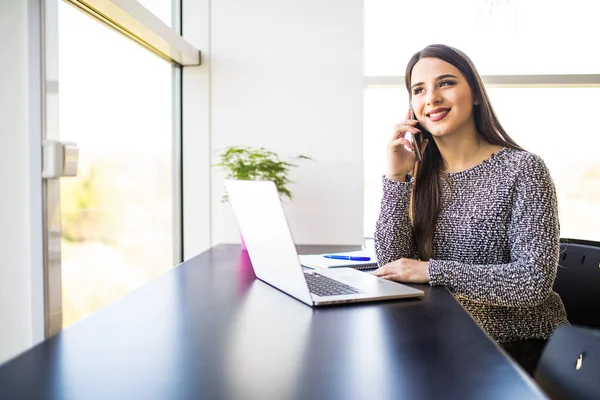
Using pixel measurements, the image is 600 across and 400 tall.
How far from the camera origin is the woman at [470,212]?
1324 millimetres

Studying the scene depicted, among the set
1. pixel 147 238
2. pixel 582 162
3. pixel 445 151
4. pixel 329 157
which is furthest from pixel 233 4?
pixel 582 162

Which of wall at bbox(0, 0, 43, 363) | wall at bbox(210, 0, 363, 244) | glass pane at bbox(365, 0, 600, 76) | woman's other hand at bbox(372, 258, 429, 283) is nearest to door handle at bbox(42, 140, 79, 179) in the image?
wall at bbox(0, 0, 43, 363)

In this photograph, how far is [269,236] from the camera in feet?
3.87

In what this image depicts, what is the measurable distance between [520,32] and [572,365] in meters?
1.99

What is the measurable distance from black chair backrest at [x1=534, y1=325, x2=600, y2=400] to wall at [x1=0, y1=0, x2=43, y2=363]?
1.19m

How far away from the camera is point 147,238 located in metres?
2.26

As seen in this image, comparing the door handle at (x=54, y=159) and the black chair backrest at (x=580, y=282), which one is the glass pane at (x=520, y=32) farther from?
the door handle at (x=54, y=159)

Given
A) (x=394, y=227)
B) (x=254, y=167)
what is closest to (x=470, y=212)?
(x=394, y=227)

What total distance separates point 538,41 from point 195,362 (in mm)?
2232

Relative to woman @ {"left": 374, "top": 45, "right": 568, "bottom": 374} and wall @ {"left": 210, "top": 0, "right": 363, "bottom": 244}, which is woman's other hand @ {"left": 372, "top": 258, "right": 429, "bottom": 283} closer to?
woman @ {"left": 374, "top": 45, "right": 568, "bottom": 374}

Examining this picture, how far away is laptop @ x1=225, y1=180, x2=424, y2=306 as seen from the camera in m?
1.10

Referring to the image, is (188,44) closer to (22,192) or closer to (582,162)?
(22,192)

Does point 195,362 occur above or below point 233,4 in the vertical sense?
below

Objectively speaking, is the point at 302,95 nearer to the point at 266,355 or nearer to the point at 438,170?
the point at 438,170
